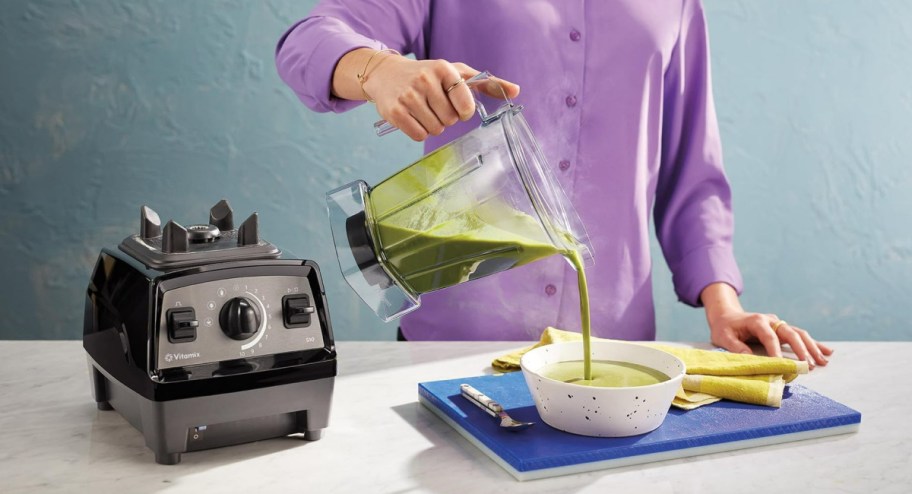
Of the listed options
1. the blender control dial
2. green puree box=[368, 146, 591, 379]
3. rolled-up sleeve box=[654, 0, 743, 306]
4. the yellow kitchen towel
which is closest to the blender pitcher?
green puree box=[368, 146, 591, 379]

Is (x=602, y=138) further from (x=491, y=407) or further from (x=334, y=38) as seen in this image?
(x=491, y=407)

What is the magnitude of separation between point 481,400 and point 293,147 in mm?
1861

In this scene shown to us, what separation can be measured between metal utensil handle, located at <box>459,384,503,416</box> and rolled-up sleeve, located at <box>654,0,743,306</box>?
27.7 inches

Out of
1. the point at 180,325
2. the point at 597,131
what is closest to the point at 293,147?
the point at 597,131

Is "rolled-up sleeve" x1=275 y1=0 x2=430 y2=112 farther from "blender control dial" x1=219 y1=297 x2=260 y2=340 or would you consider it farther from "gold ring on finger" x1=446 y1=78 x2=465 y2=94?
"blender control dial" x1=219 y1=297 x2=260 y2=340

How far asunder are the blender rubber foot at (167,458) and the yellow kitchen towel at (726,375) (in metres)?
0.49

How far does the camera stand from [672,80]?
1733 millimetres

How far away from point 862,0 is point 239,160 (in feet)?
6.82

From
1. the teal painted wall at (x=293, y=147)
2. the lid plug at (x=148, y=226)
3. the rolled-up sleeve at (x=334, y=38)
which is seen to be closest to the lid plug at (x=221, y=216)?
the lid plug at (x=148, y=226)

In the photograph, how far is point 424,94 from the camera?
99 centimetres

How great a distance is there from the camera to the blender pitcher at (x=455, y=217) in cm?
94

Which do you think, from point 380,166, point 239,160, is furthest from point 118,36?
point 380,166

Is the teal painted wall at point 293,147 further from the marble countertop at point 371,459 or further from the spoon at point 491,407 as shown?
the spoon at point 491,407

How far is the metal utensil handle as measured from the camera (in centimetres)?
103
